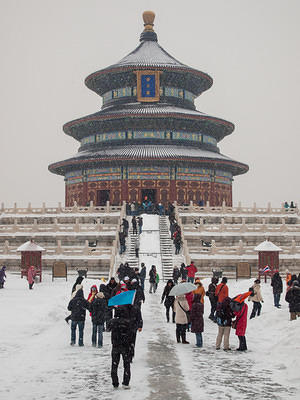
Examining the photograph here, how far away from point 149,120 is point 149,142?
2.06 m

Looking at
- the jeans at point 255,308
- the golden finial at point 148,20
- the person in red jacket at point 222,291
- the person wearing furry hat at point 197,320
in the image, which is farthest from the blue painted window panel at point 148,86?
the person wearing furry hat at point 197,320

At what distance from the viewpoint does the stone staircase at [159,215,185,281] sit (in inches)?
1272

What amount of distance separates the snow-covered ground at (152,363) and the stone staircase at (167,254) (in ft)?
36.5

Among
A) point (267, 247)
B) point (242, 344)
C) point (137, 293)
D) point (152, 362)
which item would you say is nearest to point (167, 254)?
point (267, 247)

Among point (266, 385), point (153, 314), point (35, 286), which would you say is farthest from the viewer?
point (35, 286)

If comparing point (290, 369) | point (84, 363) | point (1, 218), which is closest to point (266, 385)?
point (290, 369)

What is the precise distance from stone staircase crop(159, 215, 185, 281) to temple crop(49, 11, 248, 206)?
14227 mm

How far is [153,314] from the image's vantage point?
21.3m

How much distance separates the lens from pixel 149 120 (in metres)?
56.8

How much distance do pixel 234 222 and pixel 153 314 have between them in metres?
21.6

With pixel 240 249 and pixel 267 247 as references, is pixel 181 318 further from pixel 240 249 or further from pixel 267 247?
pixel 240 249

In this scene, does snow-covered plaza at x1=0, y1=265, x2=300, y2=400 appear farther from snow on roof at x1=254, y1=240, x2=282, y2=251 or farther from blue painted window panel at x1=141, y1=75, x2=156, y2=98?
blue painted window panel at x1=141, y1=75, x2=156, y2=98

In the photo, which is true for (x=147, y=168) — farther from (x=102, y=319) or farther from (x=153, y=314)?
(x=102, y=319)

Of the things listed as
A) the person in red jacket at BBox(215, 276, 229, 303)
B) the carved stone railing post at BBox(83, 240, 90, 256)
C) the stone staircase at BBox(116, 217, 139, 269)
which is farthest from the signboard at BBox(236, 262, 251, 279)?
the person in red jacket at BBox(215, 276, 229, 303)
